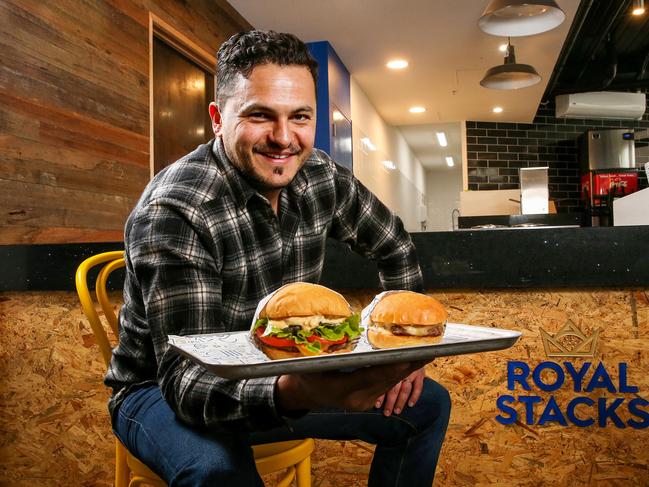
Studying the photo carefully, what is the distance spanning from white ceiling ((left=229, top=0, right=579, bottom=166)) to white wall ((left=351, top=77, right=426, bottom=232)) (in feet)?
0.88

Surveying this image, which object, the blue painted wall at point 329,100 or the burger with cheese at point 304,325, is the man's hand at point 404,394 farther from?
the blue painted wall at point 329,100

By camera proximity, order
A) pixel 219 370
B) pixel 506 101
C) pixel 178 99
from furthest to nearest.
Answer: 1. pixel 506 101
2. pixel 178 99
3. pixel 219 370

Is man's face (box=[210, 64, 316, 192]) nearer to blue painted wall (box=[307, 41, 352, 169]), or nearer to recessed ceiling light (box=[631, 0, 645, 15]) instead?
blue painted wall (box=[307, 41, 352, 169])

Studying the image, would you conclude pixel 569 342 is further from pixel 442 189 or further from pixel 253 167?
pixel 442 189

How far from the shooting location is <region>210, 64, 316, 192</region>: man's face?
3.98 feet

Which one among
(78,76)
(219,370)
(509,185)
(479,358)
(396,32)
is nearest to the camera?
(219,370)

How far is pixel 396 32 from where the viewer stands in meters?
5.44

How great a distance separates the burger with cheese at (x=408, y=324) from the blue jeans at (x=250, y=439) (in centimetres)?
31

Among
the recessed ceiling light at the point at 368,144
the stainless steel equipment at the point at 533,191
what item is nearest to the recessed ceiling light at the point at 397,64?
the recessed ceiling light at the point at 368,144

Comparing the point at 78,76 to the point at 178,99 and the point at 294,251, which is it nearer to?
the point at 178,99

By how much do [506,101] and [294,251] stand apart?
7.26 meters

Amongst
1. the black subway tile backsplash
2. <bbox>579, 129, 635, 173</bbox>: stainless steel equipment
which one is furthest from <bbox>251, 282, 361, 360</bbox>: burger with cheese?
the black subway tile backsplash

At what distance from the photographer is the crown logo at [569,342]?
1934 mm

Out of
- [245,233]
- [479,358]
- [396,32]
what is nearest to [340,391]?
[245,233]
